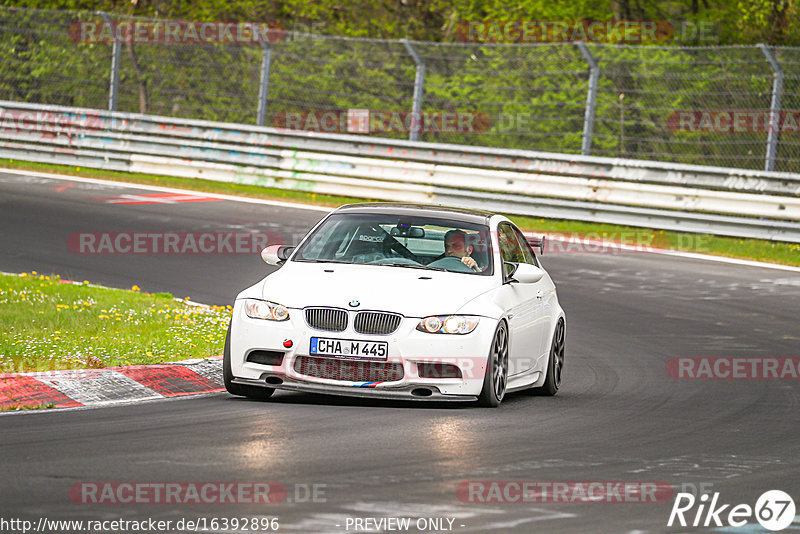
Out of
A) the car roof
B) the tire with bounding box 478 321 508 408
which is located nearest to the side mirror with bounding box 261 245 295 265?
the car roof

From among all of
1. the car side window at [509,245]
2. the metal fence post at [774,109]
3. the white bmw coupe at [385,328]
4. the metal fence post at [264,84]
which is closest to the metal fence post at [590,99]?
the metal fence post at [774,109]

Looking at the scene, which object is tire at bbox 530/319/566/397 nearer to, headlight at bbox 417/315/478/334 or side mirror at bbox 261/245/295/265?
headlight at bbox 417/315/478/334

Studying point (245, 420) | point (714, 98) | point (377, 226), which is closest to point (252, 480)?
point (245, 420)

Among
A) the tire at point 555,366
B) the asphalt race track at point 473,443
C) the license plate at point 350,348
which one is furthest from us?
the tire at point 555,366

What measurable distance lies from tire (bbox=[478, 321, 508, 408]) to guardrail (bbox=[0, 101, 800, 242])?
1153cm

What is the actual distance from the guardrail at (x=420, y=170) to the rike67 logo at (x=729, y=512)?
46.1 feet

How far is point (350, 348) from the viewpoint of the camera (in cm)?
946

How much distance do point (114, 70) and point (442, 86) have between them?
660 centimetres

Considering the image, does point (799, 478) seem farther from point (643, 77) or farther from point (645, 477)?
point (643, 77)

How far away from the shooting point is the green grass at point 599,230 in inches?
819

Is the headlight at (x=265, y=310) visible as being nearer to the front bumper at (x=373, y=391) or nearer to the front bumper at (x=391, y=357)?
the front bumper at (x=391, y=357)

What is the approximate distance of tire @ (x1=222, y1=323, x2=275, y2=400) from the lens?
32.1ft

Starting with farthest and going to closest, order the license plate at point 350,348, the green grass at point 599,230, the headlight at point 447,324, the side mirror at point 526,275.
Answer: the green grass at point 599,230
the side mirror at point 526,275
the headlight at point 447,324
the license plate at point 350,348

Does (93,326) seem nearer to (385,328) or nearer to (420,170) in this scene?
(385,328)
